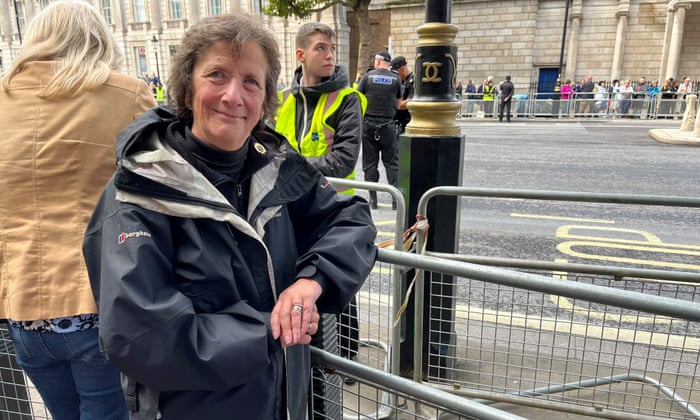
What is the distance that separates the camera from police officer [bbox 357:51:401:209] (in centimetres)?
746

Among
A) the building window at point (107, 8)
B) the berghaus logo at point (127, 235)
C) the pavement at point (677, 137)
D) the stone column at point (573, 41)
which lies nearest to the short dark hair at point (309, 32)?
the berghaus logo at point (127, 235)

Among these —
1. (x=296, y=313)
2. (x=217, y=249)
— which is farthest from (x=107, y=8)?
(x=296, y=313)

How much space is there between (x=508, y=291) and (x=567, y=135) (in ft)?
46.3

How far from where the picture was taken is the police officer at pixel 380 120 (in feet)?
24.5

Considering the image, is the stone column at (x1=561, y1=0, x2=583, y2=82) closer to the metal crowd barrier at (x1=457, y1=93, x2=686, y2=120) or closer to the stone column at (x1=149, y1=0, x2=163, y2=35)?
the metal crowd barrier at (x1=457, y1=93, x2=686, y2=120)

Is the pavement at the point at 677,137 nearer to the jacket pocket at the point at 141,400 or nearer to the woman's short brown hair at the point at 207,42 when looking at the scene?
the woman's short brown hair at the point at 207,42

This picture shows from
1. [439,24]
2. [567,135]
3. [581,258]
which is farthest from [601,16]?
[439,24]

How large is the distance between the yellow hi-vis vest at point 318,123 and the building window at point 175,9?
1976 inches

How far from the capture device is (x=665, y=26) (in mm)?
31422

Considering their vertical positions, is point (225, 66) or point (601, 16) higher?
point (601, 16)

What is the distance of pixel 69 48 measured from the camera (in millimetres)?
1764

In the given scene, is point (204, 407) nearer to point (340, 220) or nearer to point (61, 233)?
point (340, 220)

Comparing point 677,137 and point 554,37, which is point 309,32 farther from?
point 554,37

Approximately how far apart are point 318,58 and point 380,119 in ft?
14.1
